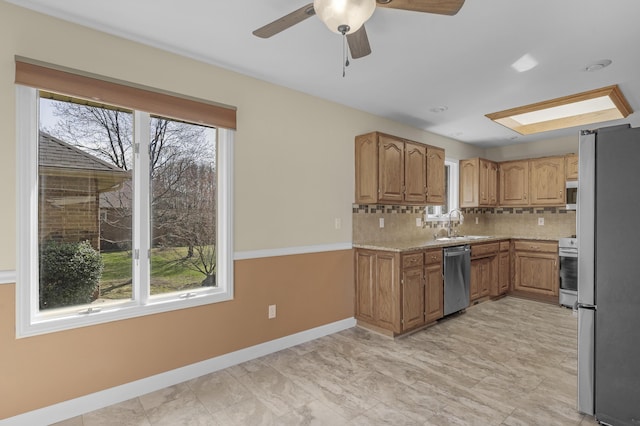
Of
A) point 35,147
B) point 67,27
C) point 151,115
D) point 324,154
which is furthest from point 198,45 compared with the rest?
point 324,154

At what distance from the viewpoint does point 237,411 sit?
2.16 m

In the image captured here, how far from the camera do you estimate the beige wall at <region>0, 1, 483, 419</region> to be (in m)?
1.93

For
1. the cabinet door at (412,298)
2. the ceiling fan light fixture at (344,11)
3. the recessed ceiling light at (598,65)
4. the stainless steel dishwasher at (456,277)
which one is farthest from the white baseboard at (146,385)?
the recessed ceiling light at (598,65)

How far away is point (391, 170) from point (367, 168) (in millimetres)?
287

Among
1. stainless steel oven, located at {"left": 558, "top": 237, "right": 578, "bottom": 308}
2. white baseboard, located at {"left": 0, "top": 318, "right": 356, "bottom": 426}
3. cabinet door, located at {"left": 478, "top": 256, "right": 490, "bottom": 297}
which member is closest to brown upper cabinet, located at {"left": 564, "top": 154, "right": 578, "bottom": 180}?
stainless steel oven, located at {"left": 558, "top": 237, "right": 578, "bottom": 308}

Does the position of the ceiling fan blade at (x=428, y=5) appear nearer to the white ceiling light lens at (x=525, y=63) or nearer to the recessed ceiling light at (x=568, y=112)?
the white ceiling light lens at (x=525, y=63)

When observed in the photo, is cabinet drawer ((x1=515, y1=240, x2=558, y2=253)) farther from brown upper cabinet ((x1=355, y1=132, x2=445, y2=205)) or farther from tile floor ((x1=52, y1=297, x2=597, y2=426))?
brown upper cabinet ((x1=355, y1=132, x2=445, y2=205))

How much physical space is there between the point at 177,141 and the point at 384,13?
70.6 inches

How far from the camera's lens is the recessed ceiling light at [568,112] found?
3.38m

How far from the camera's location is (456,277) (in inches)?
157

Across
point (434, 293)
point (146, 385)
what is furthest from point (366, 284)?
point (146, 385)

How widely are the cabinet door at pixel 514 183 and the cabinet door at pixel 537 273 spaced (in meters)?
0.91

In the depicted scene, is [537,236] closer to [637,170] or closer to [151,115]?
[637,170]

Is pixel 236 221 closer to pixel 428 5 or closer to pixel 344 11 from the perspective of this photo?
pixel 344 11
